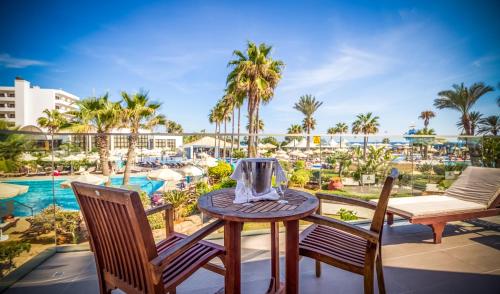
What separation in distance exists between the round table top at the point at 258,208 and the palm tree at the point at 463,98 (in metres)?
21.1

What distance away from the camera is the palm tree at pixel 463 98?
15.9 m

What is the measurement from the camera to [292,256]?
1.28 m

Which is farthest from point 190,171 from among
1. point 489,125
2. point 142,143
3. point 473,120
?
point 489,125

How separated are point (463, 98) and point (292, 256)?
71.0 ft

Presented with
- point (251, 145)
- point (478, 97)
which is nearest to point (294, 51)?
point (478, 97)

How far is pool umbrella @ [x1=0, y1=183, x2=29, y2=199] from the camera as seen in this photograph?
1856mm

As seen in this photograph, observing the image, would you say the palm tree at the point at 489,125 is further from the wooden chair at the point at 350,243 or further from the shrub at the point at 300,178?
the wooden chair at the point at 350,243

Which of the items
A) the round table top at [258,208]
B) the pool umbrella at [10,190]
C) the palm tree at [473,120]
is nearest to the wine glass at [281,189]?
the round table top at [258,208]

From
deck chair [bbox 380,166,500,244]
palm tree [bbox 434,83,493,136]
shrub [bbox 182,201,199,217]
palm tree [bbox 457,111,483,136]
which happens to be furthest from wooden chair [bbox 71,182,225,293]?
palm tree [bbox 457,111,483,136]

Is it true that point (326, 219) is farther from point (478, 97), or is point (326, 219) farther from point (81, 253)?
point (478, 97)

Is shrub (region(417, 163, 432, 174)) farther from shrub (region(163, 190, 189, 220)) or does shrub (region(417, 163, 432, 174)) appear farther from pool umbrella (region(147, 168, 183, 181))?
pool umbrella (region(147, 168, 183, 181))

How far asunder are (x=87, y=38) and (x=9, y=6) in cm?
1857

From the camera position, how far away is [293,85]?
32.8 m

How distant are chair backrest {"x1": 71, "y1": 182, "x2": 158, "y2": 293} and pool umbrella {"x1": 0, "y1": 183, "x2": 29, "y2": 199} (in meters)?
1.38
